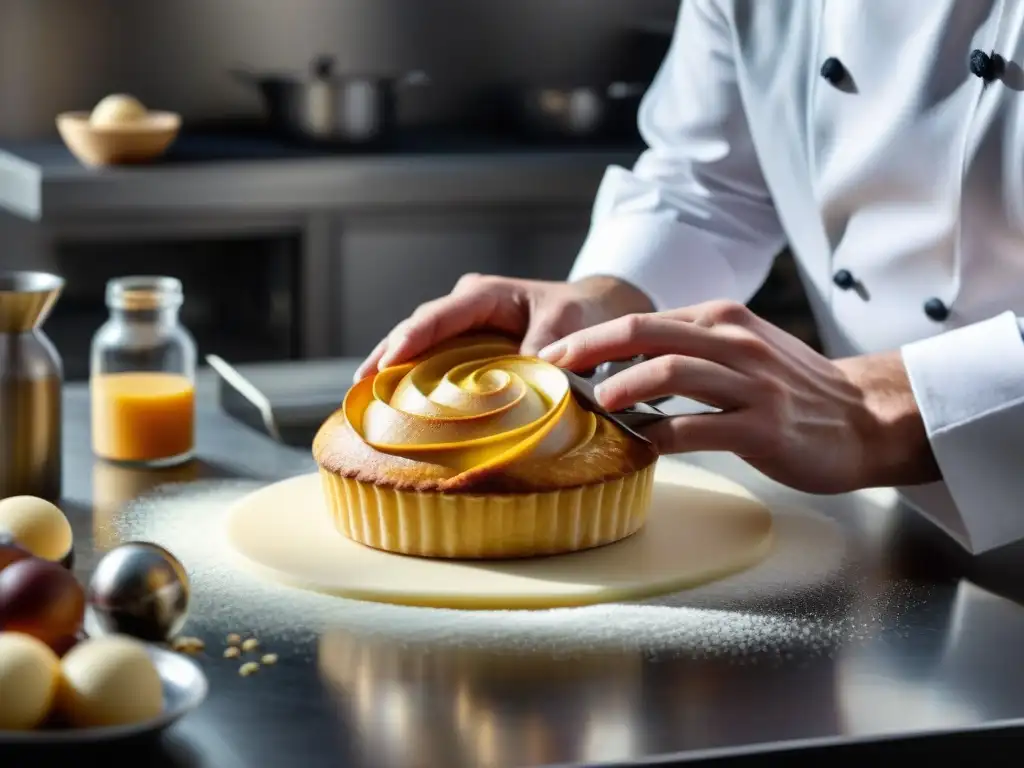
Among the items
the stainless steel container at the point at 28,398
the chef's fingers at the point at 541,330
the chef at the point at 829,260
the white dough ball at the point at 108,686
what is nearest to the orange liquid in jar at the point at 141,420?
the stainless steel container at the point at 28,398

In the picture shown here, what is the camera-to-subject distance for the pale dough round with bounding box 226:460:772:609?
1.10 meters

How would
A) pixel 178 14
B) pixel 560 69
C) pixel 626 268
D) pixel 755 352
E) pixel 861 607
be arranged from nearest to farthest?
pixel 861 607 → pixel 755 352 → pixel 626 268 → pixel 178 14 → pixel 560 69

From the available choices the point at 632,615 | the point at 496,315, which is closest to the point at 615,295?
the point at 496,315

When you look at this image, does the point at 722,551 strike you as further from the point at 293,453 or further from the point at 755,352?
the point at 293,453

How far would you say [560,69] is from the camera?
377 cm

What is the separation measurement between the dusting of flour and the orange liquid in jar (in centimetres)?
22

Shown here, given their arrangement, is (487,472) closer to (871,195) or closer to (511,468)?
(511,468)

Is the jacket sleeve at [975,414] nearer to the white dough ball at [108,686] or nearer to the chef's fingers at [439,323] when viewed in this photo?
the chef's fingers at [439,323]

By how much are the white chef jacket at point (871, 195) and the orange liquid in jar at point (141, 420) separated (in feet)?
1.57

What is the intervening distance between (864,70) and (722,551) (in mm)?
607

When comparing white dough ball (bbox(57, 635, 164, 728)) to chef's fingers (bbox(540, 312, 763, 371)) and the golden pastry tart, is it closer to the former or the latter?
the golden pastry tart

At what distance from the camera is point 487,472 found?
116 cm

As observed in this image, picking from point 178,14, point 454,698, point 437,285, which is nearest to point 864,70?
point 454,698

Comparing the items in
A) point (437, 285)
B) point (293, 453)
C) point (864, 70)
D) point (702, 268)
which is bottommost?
point (437, 285)
